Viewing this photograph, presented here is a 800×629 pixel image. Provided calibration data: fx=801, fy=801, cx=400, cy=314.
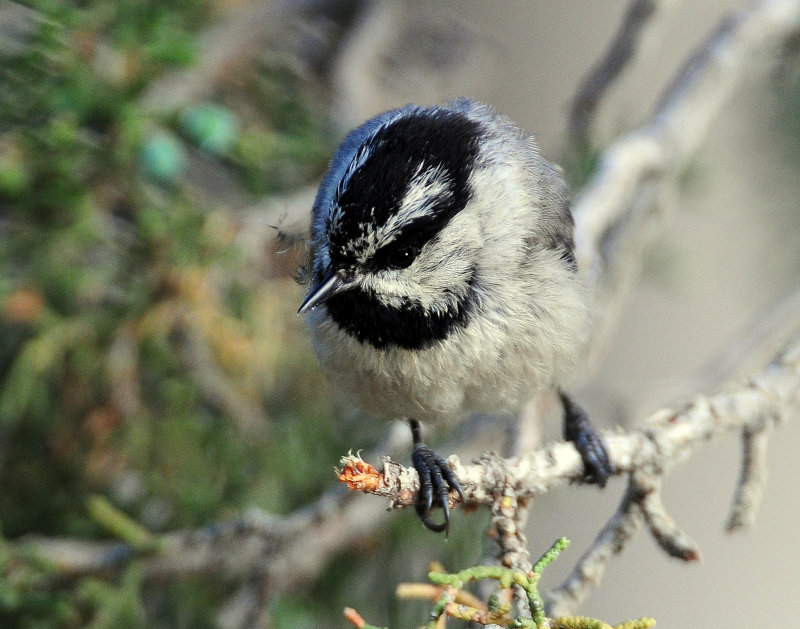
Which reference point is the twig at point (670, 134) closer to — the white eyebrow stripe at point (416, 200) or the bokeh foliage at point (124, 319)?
the white eyebrow stripe at point (416, 200)

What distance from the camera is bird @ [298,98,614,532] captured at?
1614 millimetres

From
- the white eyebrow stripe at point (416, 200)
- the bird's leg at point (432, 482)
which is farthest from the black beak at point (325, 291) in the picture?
the bird's leg at point (432, 482)

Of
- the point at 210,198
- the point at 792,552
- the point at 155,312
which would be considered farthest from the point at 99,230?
the point at 792,552

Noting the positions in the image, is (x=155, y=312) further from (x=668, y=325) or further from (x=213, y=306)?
(x=668, y=325)

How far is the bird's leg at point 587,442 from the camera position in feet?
5.50

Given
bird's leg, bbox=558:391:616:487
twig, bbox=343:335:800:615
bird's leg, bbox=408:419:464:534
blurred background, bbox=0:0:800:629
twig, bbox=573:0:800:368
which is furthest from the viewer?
twig, bbox=573:0:800:368

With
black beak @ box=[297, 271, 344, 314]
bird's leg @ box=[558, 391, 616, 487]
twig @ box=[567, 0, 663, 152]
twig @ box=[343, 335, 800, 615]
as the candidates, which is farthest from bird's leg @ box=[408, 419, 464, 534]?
twig @ box=[567, 0, 663, 152]

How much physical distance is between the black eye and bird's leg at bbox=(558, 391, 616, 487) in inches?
21.6

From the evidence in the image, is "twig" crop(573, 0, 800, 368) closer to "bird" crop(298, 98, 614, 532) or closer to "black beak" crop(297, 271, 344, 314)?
"bird" crop(298, 98, 614, 532)

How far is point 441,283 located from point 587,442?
1.77 ft

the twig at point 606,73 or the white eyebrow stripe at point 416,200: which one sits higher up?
the twig at point 606,73

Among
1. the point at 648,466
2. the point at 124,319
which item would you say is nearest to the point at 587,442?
the point at 648,466

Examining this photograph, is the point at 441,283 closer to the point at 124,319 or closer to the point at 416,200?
the point at 416,200

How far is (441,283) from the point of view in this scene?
5.58 feet
